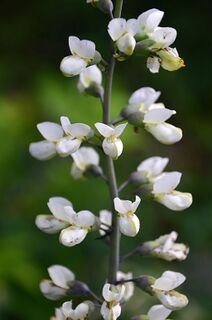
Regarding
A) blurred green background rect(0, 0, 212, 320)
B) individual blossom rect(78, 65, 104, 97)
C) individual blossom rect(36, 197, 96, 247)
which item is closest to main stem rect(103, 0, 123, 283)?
individual blossom rect(36, 197, 96, 247)

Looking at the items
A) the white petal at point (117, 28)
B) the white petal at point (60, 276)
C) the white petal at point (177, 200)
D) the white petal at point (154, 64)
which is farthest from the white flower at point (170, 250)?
the white petal at point (117, 28)

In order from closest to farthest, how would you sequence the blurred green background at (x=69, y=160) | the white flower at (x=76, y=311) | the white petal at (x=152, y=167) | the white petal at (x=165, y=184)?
the white flower at (x=76, y=311) < the white petal at (x=165, y=184) < the white petal at (x=152, y=167) < the blurred green background at (x=69, y=160)

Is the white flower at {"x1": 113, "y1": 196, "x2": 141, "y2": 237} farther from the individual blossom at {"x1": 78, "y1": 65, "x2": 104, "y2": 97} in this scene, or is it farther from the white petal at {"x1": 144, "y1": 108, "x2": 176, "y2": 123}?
the individual blossom at {"x1": 78, "y1": 65, "x2": 104, "y2": 97}

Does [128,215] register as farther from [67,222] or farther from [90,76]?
Answer: [90,76]

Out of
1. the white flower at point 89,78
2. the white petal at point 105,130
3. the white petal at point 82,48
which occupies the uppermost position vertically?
the white petal at point 82,48

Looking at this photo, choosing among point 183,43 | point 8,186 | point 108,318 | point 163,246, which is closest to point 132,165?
point 8,186

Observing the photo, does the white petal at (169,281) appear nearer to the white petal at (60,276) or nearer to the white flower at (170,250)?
the white flower at (170,250)

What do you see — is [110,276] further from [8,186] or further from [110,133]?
[8,186]

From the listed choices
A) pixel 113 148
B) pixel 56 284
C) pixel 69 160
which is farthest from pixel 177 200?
pixel 69 160
